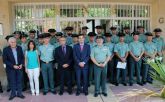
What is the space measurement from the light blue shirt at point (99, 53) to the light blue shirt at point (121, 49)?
0.96 meters

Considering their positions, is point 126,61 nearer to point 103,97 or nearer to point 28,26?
point 103,97

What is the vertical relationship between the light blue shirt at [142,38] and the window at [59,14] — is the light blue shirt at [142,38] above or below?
below

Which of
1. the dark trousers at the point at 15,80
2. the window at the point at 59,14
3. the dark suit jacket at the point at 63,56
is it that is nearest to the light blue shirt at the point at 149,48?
the window at the point at 59,14

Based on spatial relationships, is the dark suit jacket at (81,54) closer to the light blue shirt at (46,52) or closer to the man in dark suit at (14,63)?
the light blue shirt at (46,52)

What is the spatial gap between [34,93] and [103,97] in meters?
1.79

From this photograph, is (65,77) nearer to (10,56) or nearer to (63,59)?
(63,59)

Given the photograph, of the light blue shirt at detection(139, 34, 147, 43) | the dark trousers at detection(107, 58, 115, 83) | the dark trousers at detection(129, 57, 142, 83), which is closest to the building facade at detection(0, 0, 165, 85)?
the light blue shirt at detection(139, 34, 147, 43)

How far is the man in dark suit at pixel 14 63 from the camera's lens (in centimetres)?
650

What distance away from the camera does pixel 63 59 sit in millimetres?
6785

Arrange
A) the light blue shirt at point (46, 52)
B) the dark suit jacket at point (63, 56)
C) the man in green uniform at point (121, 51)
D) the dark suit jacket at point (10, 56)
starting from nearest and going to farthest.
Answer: the dark suit jacket at point (10, 56) → the dark suit jacket at point (63, 56) → the light blue shirt at point (46, 52) → the man in green uniform at point (121, 51)

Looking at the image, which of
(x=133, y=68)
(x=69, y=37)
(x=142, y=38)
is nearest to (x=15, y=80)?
(x=69, y=37)

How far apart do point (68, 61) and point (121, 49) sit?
1647 millimetres

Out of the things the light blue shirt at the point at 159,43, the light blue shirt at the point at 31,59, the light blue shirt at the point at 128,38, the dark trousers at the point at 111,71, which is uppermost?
the light blue shirt at the point at 128,38

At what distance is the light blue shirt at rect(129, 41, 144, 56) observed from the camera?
25.0 feet
